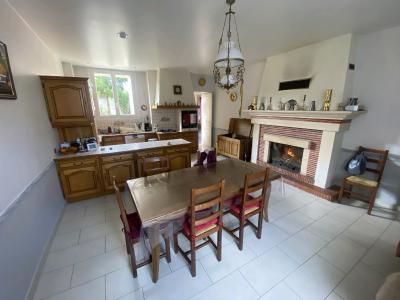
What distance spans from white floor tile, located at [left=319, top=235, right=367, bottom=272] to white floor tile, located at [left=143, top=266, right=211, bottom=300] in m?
1.38

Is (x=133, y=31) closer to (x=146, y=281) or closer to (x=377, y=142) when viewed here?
(x=146, y=281)

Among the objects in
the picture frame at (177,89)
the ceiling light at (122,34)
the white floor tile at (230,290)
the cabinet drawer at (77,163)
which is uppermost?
the ceiling light at (122,34)

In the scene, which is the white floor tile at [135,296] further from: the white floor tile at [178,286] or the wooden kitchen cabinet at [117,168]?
the wooden kitchen cabinet at [117,168]

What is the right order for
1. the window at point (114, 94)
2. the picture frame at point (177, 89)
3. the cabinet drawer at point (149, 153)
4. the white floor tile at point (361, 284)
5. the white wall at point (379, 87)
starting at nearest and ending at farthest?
the white floor tile at point (361, 284) < the white wall at point (379, 87) < the cabinet drawer at point (149, 153) < the window at point (114, 94) < the picture frame at point (177, 89)

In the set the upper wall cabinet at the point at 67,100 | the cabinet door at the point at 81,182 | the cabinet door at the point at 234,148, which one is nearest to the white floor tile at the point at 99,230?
the cabinet door at the point at 81,182

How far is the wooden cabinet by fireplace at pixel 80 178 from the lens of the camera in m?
2.75

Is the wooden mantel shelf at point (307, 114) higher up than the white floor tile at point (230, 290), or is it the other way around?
the wooden mantel shelf at point (307, 114)

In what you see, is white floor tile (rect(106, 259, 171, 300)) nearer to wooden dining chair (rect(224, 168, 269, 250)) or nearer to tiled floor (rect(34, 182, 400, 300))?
tiled floor (rect(34, 182, 400, 300))

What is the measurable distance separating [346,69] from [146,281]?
3992 millimetres

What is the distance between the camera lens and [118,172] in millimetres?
3129

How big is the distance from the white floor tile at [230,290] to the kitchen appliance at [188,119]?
4.53 meters

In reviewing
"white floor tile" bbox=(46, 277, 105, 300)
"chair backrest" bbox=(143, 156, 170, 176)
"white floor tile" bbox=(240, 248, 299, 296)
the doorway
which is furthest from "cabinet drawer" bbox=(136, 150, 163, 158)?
the doorway

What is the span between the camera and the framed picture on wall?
1.55m

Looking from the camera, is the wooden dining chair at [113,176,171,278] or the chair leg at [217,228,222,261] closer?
the wooden dining chair at [113,176,171,278]
